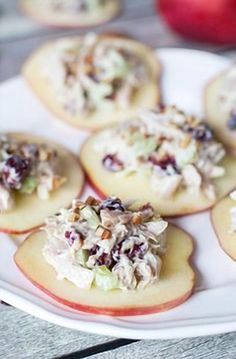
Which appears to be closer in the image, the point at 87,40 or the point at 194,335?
the point at 194,335

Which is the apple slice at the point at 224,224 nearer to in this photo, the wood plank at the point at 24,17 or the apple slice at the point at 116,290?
the apple slice at the point at 116,290

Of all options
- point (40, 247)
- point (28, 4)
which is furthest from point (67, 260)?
point (28, 4)

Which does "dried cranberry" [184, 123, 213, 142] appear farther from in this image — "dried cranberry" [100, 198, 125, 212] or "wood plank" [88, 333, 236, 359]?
"wood plank" [88, 333, 236, 359]

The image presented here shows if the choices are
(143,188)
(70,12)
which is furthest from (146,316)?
(70,12)

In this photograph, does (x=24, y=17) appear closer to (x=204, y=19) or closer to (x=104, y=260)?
(x=204, y=19)

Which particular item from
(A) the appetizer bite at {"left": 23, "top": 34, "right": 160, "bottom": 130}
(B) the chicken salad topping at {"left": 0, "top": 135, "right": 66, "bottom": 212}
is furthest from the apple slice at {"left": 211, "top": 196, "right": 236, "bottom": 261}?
(A) the appetizer bite at {"left": 23, "top": 34, "right": 160, "bottom": 130}

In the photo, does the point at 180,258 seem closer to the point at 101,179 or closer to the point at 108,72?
the point at 101,179
